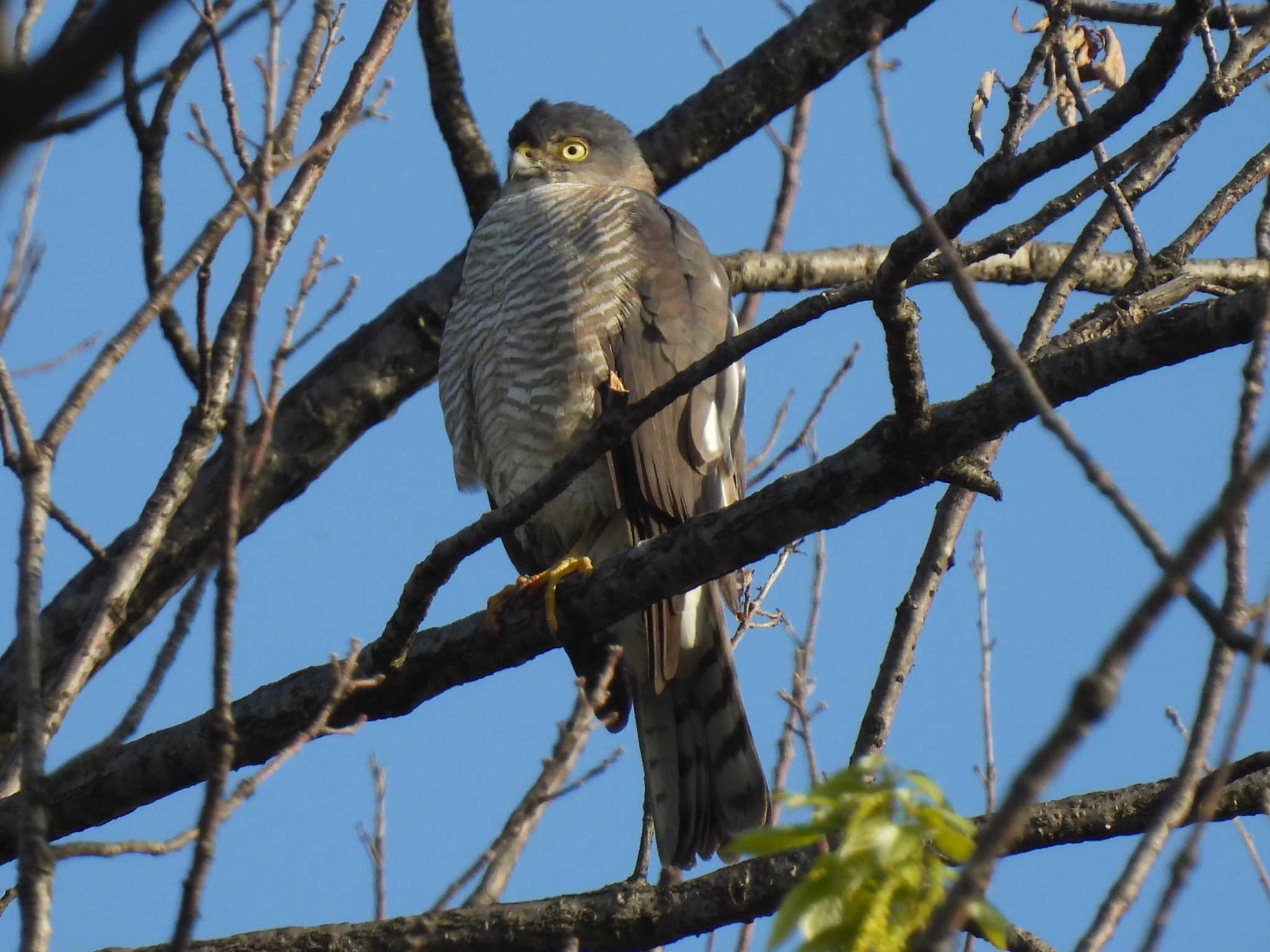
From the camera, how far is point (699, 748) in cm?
492

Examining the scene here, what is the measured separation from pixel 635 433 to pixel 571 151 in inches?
78.7

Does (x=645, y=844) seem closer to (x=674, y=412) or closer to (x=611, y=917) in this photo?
(x=611, y=917)

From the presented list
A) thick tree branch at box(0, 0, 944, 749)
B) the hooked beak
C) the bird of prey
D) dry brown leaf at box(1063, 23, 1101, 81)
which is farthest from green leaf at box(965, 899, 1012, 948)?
the hooked beak

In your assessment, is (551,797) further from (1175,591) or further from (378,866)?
(1175,591)

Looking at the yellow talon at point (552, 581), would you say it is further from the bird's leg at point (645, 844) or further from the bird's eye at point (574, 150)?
the bird's eye at point (574, 150)

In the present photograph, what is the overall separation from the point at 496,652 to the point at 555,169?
2.97 meters

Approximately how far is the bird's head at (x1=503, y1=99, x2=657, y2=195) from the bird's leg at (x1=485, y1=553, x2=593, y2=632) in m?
2.22

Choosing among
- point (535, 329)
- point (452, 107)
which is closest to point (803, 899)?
point (535, 329)

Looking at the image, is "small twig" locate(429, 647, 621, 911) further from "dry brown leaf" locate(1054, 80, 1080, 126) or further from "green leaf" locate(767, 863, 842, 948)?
"dry brown leaf" locate(1054, 80, 1080, 126)

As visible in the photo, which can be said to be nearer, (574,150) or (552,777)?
(552,777)

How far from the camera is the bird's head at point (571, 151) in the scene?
632 cm

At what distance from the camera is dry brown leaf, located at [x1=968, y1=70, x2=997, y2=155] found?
376 cm

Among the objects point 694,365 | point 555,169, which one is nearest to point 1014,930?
point 694,365

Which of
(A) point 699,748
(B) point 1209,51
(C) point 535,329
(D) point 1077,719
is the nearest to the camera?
(D) point 1077,719
